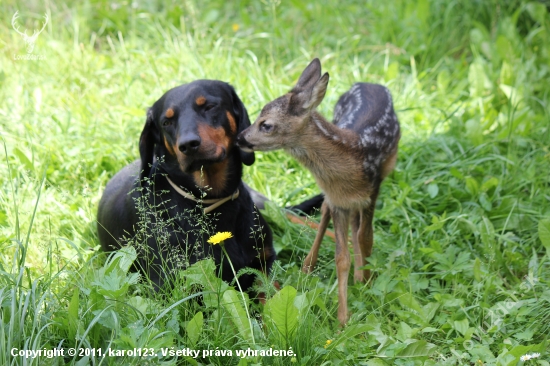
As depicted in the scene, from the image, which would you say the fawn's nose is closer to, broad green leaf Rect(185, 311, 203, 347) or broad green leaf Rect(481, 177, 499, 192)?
broad green leaf Rect(185, 311, 203, 347)

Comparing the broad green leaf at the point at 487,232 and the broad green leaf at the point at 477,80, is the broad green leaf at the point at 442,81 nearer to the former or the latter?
the broad green leaf at the point at 477,80

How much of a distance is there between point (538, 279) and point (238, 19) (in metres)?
4.57

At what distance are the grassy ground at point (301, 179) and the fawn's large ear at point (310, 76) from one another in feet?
3.08

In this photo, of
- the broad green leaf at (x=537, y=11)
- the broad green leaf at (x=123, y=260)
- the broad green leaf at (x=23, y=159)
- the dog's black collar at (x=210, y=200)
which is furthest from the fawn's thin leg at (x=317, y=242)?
the broad green leaf at (x=537, y=11)

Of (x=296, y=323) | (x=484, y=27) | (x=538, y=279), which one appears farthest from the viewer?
(x=484, y=27)

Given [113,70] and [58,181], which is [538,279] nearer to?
[58,181]

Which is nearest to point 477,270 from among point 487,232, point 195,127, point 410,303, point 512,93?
point 487,232

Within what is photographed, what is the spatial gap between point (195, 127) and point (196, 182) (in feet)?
1.12

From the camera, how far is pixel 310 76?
3449mm

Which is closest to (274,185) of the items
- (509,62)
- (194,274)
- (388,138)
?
(388,138)

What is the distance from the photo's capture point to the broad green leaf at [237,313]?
2857mm

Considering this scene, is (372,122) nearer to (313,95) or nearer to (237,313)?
(313,95)

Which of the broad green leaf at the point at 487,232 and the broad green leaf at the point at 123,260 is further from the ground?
Result: the broad green leaf at the point at 123,260

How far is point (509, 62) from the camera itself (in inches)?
225
